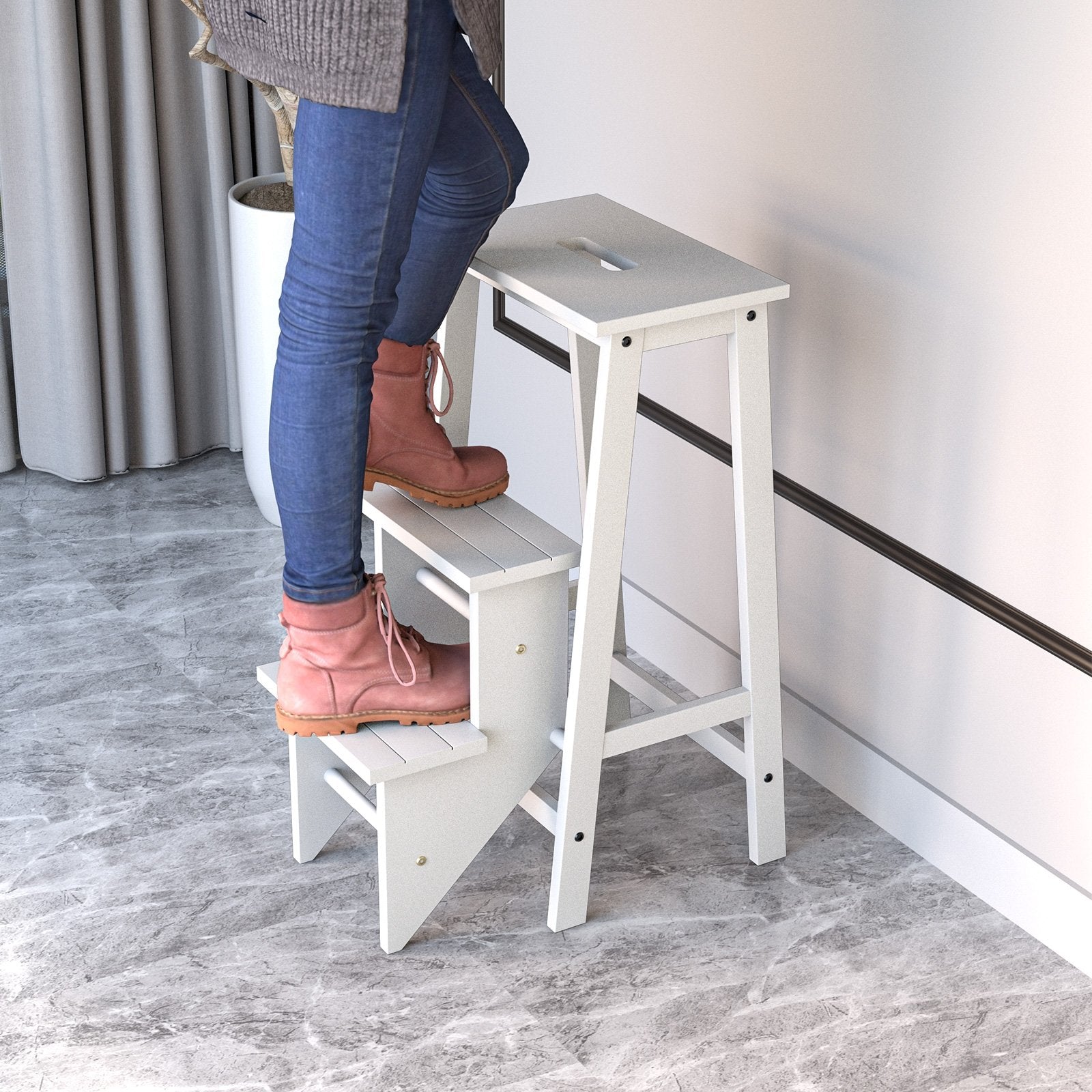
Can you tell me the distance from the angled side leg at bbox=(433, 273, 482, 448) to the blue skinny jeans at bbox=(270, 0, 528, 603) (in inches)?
7.8

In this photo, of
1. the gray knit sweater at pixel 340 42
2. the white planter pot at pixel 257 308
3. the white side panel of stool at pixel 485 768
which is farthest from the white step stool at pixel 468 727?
the white planter pot at pixel 257 308

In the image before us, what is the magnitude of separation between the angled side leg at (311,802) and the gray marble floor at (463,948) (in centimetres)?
3

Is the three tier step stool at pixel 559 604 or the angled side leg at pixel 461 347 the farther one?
the angled side leg at pixel 461 347

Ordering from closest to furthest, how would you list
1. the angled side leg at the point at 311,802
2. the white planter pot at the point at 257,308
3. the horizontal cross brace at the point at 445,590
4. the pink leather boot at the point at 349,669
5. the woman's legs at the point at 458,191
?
the woman's legs at the point at 458,191
the pink leather boot at the point at 349,669
the horizontal cross brace at the point at 445,590
the angled side leg at the point at 311,802
the white planter pot at the point at 257,308

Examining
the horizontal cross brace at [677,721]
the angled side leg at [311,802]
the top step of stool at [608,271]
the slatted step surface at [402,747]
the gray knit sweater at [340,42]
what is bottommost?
the angled side leg at [311,802]

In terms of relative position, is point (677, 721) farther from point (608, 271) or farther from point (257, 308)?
point (257, 308)

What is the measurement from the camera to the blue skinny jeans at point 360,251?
52.9 inches

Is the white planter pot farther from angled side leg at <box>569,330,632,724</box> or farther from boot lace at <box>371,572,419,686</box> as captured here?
boot lace at <box>371,572,419,686</box>

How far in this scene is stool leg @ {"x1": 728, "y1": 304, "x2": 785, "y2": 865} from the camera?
1.66 m

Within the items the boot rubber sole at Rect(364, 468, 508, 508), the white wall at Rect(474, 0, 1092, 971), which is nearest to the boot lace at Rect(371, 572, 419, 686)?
the boot rubber sole at Rect(364, 468, 508, 508)

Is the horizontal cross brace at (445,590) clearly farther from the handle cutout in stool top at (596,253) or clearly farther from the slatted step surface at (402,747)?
the handle cutout in stool top at (596,253)

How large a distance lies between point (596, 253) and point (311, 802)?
0.75 m

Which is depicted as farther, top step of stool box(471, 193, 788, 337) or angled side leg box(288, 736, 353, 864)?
angled side leg box(288, 736, 353, 864)

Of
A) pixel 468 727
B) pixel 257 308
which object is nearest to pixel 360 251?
pixel 468 727
